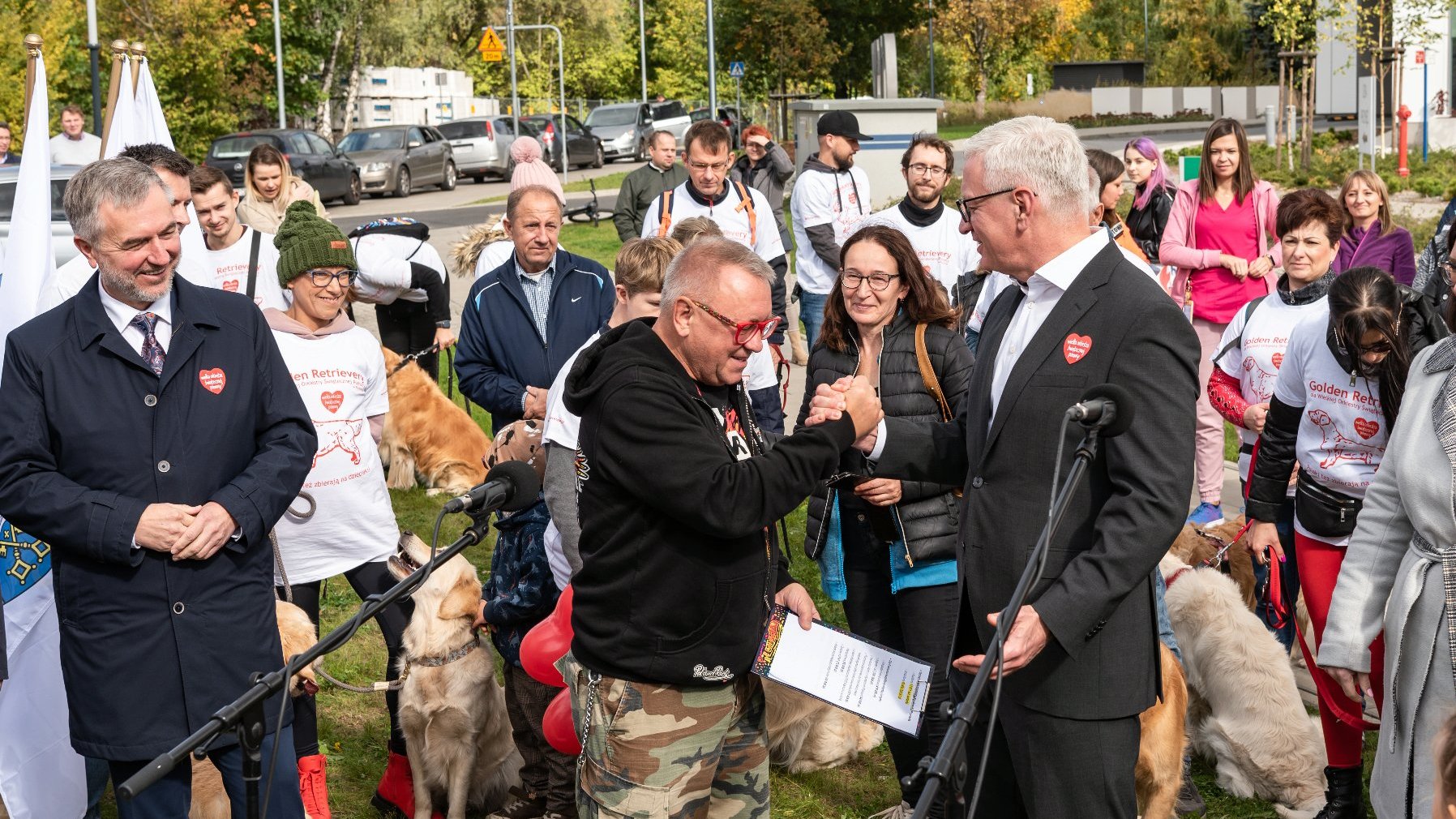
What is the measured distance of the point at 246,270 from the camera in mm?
6234

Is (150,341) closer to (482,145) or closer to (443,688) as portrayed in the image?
(443,688)

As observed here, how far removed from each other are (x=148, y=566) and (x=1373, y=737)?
4624 millimetres

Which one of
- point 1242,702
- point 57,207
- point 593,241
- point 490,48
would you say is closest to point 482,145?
point 490,48

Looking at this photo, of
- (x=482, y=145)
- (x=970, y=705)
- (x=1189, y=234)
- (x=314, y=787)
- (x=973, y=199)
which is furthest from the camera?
(x=482, y=145)

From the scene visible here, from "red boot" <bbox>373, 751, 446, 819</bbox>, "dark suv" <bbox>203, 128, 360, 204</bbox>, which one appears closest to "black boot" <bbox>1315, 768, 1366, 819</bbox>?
"red boot" <bbox>373, 751, 446, 819</bbox>

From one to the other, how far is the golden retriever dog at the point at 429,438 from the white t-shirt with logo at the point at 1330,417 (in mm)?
5896

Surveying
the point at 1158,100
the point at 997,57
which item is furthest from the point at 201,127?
the point at 1158,100

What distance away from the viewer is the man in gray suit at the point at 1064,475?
2.94 metres

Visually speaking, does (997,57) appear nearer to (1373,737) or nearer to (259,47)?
(259,47)

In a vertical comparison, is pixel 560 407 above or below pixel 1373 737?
above

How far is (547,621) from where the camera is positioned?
4070 millimetres

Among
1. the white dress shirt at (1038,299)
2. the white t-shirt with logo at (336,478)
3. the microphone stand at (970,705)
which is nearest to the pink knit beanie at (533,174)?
the white t-shirt with logo at (336,478)

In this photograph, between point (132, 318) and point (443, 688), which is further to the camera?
point (443, 688)

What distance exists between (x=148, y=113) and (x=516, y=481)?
377 cm
